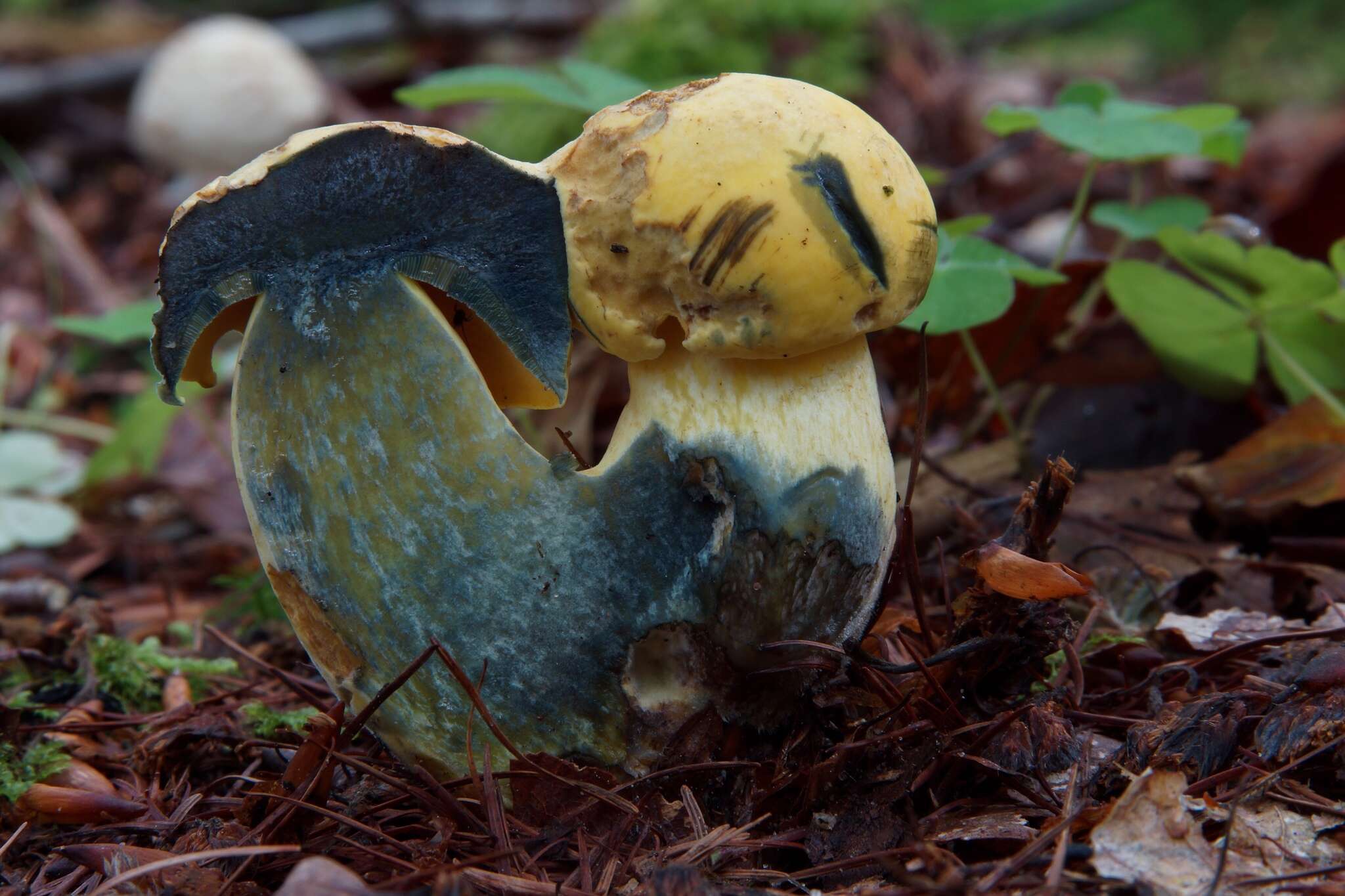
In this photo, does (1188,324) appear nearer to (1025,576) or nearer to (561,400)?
(1025,576)

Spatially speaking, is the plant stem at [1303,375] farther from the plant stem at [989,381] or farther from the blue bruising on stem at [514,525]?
the blue bruising on stem at [514,525]

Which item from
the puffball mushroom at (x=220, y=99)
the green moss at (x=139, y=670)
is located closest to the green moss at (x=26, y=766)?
the green moss at (x=139, y=670)

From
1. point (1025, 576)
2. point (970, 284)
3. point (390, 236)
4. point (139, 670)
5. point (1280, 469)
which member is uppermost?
point (390, 236)

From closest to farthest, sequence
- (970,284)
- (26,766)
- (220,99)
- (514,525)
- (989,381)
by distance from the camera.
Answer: (514,525) < (26,766) < (970,284) < (989,381) < (220,99)

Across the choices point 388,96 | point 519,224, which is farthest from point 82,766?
point 388,96

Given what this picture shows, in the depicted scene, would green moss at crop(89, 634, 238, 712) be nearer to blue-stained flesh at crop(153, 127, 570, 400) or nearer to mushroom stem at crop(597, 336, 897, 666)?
blue-stained flesh at crop(153, 127, 570, 400)

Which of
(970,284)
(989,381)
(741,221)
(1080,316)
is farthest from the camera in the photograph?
(1080,316)

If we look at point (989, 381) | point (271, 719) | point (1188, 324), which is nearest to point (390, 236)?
point (271, 719)

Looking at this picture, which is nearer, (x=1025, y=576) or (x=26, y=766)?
(x=1025, y=576)
